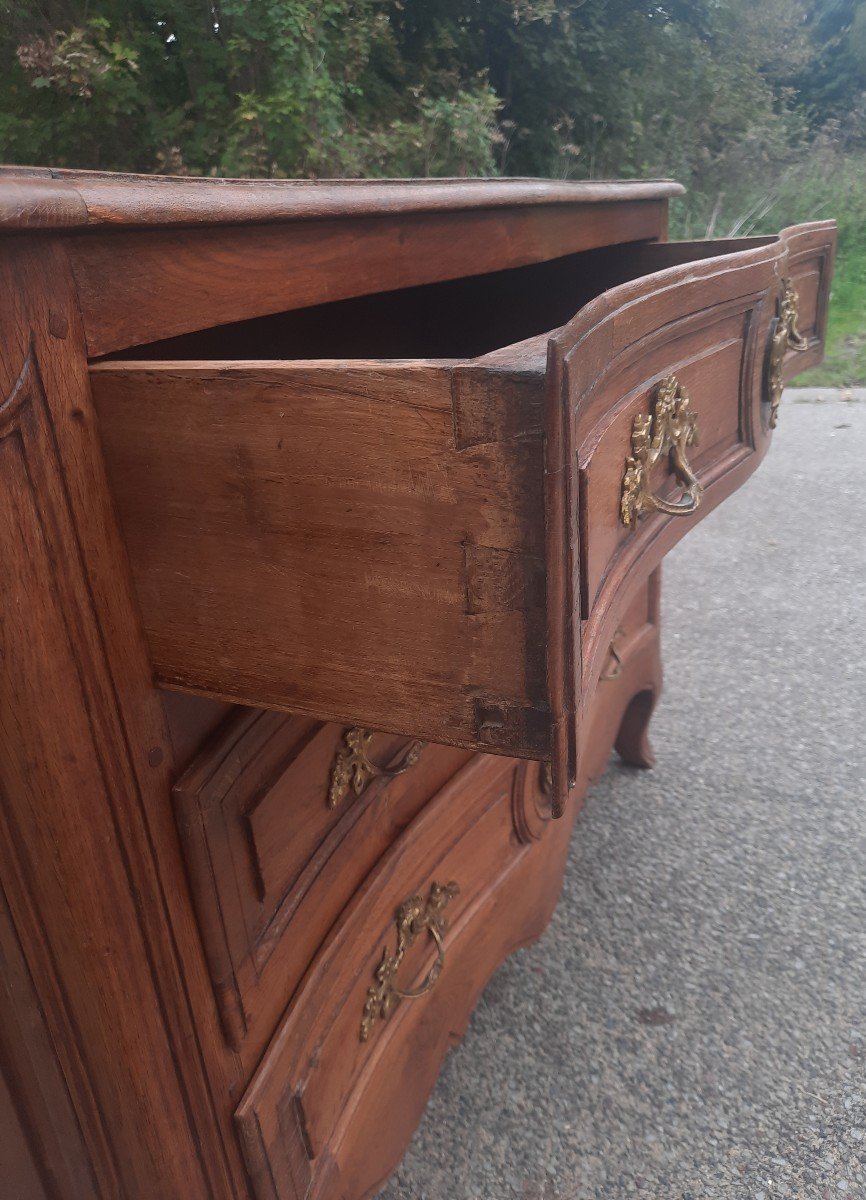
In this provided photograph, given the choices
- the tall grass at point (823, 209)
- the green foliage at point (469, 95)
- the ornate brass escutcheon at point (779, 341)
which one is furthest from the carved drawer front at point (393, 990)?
the tall grass at point (823, 209)

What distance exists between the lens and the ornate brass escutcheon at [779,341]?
1084 millimetres

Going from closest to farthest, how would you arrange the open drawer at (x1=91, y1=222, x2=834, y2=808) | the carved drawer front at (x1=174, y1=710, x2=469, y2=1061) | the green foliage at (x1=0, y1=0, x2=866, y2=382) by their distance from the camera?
→ the open drawer at (x1=91, y1=222, x2=834, y2=808)
the carved drawer front at (x1=174, y1=710, x2=469, y2=1061)
the green foliage at (x1=0, y1=0, x2=866, y2=382)

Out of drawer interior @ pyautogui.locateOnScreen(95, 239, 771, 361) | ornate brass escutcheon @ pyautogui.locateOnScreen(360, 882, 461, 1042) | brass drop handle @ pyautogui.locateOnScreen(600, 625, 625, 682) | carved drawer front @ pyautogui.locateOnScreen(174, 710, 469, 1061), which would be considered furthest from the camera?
brass drop handle @ pyautogui.locateOnScreen(600, 625, 625, 682)

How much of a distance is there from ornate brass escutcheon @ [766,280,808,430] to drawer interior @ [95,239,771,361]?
0.20m

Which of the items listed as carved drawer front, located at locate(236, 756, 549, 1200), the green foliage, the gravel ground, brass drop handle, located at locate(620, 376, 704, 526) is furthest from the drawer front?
the green foliage

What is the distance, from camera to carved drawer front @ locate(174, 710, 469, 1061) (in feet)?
2.16

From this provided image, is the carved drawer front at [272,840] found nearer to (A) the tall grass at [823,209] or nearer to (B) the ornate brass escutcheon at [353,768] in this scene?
(B) the ornate brass escutcheon at [353,768]

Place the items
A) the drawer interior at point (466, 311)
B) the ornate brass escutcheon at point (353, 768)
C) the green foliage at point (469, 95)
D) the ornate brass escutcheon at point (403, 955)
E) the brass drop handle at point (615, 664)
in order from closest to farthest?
the ornate brass escutcheon at point (353, 768) < the ornate brass escutcheon at point (403, 955) < the drawer interior at point (466, 311) < the brass drop handle at point (615, 664) < the green foliage at point (469, 95)

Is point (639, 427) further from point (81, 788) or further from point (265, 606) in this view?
point (81, 788)

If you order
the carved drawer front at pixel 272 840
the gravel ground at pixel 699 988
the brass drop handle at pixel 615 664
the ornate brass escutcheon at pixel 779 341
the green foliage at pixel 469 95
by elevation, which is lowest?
the gravel ground at pixel 699 988

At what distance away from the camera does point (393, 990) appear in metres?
0.96

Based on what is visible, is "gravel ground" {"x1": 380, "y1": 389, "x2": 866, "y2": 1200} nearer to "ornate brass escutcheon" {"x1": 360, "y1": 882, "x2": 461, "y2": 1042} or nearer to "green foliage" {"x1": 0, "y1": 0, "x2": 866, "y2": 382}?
"ornate brass escutcheon" {"x1": 360, "y1": 882, "x2": 461, "y2": 1042}

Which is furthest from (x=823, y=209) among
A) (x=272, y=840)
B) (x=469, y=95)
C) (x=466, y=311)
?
(x=272, y=840)

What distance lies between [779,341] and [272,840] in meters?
0.79
